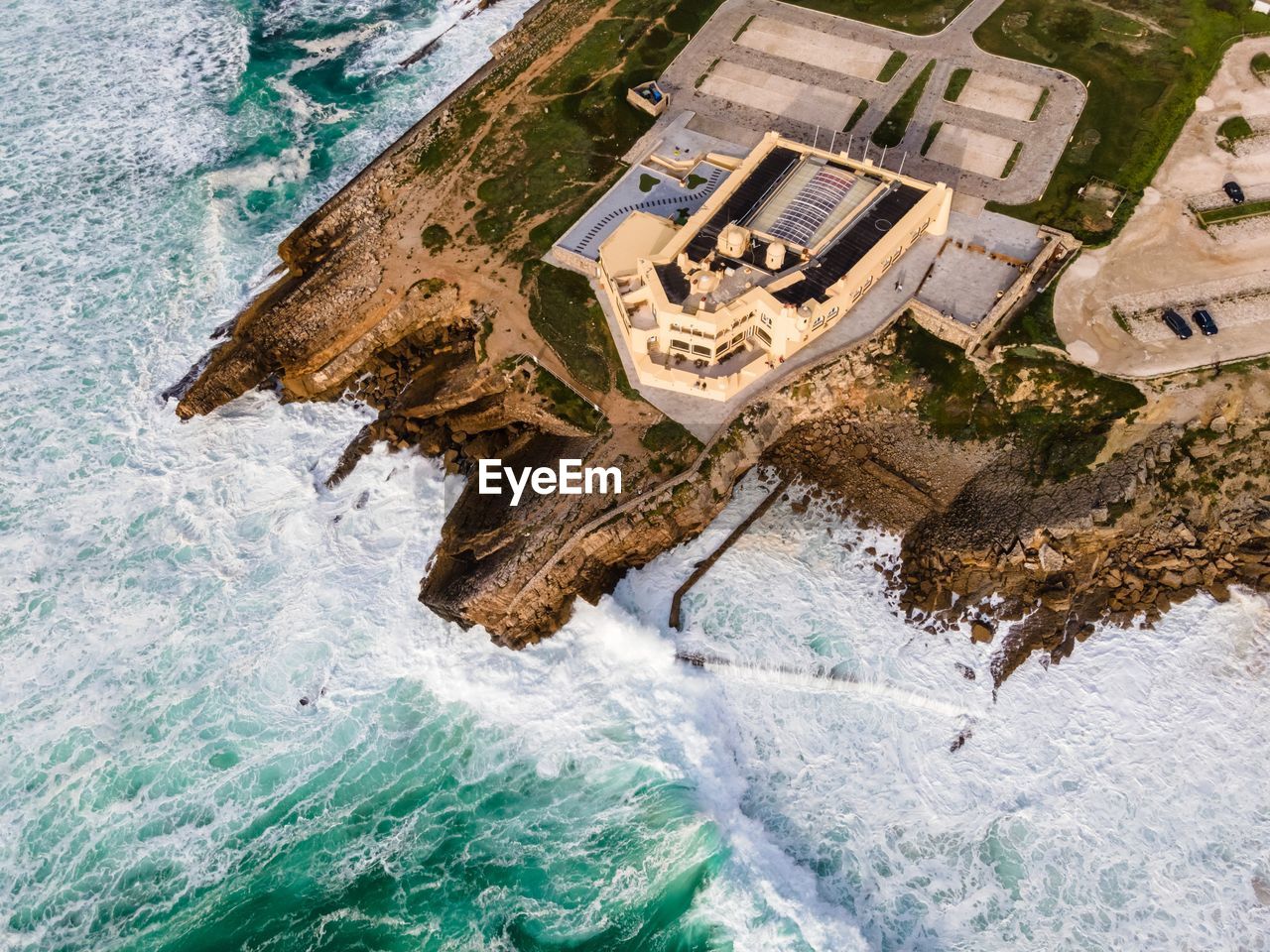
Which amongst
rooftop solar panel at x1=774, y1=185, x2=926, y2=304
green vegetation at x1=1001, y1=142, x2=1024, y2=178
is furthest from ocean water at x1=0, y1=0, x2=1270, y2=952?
green vegetation at x1=1001, y1=142, x2=1024, y2=178

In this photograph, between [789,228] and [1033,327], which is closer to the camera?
[1033,327]

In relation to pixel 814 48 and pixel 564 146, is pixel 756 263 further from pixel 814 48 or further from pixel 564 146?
pixel 814 48

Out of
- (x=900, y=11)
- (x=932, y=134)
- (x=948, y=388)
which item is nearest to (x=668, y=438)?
(x=948, y=388)

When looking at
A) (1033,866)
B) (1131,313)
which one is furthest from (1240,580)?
(1033,866)

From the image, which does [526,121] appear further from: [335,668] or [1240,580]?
[1240,580]

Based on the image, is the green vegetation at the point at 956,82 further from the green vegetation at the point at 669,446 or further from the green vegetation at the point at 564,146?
the green vegetation at the point at 669,446

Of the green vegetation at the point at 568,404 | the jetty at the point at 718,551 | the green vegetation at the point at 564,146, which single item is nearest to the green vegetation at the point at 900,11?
the green vegetation at the point at 564,146

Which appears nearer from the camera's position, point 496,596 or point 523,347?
point 496,596
